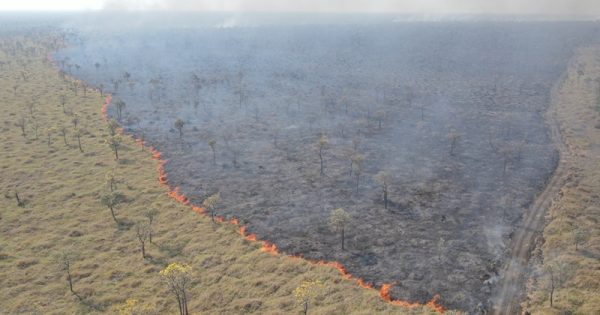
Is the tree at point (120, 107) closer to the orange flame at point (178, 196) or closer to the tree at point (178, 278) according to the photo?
the orange flame at point (178, 196)

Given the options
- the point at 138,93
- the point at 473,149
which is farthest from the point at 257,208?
the point at 138,93

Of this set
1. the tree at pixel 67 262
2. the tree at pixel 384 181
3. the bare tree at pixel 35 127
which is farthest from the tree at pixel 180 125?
the tree at pixel 67 262

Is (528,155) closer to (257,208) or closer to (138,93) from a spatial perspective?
(257,208)

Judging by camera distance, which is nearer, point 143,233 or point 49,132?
point 143,233

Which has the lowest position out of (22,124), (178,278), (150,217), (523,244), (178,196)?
(523,244)

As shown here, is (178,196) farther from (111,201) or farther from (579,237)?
(579,237)

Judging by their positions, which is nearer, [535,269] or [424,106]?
[535,269]

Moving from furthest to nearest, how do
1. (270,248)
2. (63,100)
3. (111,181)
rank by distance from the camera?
(63,100) → (111,181) → (270,248)

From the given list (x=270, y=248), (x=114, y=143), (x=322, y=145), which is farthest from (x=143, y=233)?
(x=322, y=145)
